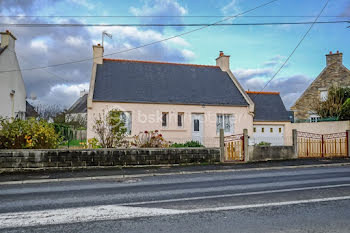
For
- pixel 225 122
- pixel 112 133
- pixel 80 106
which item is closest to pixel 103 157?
pixel 112 133

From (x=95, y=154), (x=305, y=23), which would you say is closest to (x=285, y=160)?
(x=305, y=23)

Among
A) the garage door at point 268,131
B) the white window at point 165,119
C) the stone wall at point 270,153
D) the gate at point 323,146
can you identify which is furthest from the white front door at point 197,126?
the gate at point 323,146

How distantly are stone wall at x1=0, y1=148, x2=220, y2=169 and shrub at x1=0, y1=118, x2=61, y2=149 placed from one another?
715 millimetres

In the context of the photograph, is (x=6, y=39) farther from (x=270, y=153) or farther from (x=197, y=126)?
(x=270, y=153)

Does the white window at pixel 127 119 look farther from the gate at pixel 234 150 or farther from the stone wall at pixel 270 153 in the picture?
the stone wall at pixel 270 153

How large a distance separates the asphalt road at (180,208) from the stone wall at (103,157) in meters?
3.78

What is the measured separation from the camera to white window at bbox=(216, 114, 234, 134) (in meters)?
20.7

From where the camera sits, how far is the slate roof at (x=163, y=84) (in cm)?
1955

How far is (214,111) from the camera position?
20406mm

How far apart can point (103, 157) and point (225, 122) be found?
35.6 ft

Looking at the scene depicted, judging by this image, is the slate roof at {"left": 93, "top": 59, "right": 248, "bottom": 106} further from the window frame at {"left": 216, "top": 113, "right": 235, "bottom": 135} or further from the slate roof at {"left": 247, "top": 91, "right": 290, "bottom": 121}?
the slate roof at {"left": 247, "top": 91, "right": 290, "bottom": 121}

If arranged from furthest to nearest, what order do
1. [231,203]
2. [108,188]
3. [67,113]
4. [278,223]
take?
[67,113] < [108,188] < [231,203] < [278,223]

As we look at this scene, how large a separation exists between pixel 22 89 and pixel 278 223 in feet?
83.6

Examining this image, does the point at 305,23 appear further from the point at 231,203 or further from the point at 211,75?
the point at 231,203
